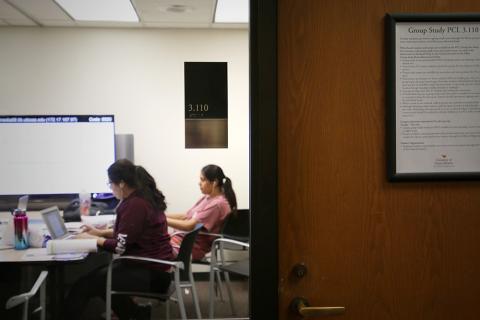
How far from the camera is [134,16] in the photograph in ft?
11.4

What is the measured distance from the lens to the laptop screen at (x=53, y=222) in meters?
2.29

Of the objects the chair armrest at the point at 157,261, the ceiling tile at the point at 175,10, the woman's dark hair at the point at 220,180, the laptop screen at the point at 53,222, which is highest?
the ceiling tile at the point at 175,10

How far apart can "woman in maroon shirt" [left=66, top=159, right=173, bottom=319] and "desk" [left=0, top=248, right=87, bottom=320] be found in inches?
2.6

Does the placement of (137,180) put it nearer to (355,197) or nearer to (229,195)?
(229,195)

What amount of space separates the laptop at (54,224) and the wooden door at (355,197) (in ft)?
5.22

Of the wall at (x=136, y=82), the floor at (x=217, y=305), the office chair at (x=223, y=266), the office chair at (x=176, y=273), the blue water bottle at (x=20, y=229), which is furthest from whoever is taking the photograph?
the wall at (x=136, y=82)

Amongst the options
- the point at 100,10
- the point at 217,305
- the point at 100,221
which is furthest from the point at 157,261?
the point at 100,10

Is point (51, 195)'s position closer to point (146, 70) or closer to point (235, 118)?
point (146, 70)

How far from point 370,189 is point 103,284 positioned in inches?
67.7

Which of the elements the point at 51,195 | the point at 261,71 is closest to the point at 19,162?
the point at 51,195

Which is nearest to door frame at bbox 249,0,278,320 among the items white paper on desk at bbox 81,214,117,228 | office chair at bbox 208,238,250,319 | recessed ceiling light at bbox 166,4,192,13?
office chair at bbox 208,238,250,319

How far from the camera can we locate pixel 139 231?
7.50 feet

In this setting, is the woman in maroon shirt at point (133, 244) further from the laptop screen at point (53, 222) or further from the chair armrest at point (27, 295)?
the chair armrest at point (27, 295)

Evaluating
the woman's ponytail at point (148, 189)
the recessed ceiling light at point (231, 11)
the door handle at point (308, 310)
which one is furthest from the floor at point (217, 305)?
the recessed ceiling light at point (231, 11)
